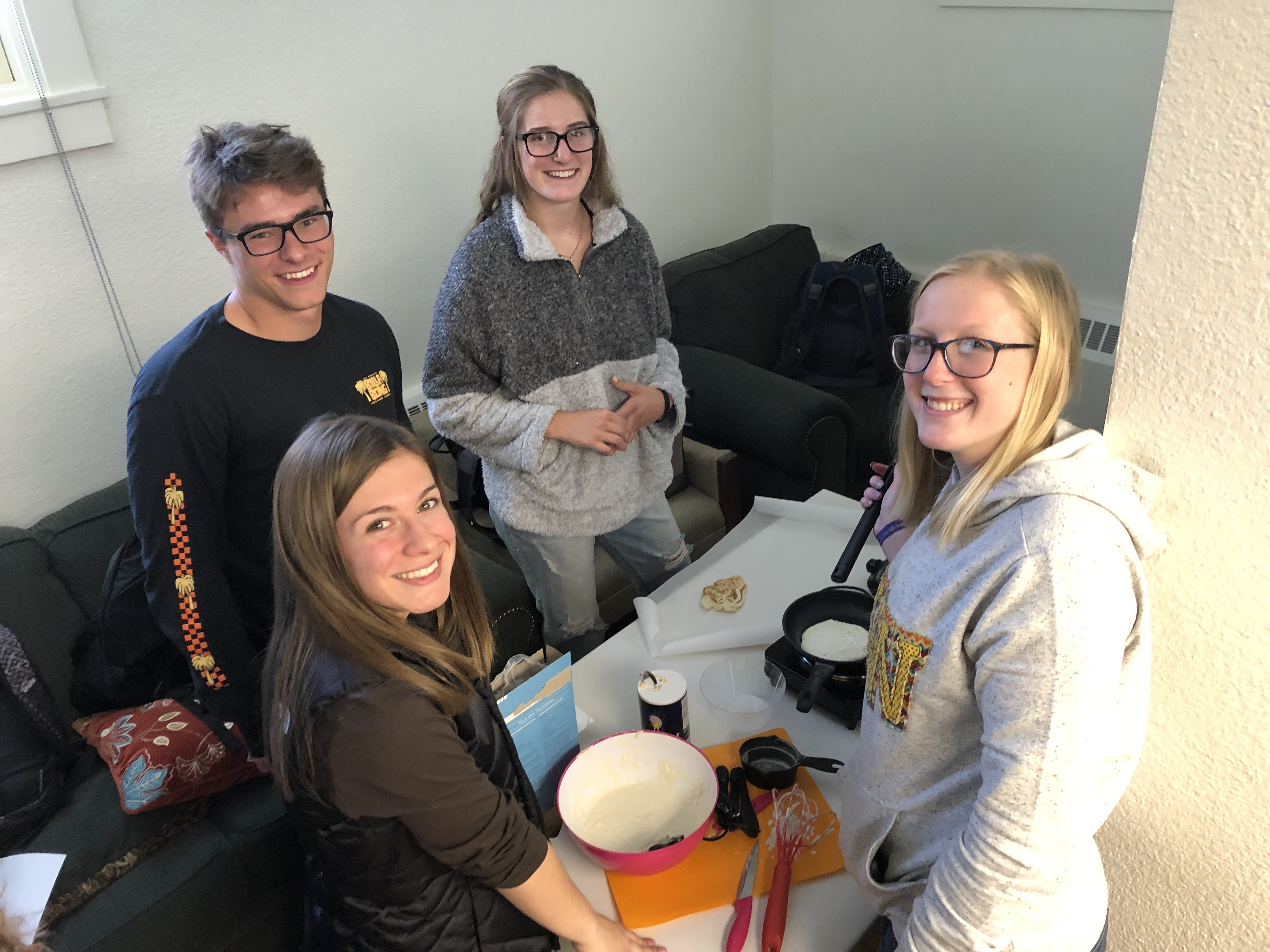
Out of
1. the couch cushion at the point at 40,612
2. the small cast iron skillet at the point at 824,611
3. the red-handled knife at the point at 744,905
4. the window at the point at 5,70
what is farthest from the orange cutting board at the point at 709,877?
the window at the point at 5,70

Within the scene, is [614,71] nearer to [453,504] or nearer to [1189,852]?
[453,504]

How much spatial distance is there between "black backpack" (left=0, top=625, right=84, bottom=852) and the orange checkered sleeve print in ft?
1.93

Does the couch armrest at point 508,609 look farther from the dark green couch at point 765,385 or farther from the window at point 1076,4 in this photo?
the window at point 1076,4

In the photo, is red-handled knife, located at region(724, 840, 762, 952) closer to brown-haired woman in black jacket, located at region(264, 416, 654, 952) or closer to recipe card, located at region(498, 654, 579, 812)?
brown-haired woman in black jacket, located at region(264, 416, 654, 952)

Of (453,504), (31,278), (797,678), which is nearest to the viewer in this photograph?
(797,678)

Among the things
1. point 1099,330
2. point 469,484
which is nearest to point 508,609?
point 469,484

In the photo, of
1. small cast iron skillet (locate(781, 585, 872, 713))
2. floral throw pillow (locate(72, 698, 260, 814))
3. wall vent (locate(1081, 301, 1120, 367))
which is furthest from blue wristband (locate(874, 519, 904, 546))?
wall vent (locate(1081, 301, 1120, 367))

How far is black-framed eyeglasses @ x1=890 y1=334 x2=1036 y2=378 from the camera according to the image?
2.77 ft

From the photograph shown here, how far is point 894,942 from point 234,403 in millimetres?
1148

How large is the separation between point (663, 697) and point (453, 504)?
1347 mm

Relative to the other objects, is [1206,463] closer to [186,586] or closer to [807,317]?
[186,586]

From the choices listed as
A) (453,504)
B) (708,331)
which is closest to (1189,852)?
(453,504)

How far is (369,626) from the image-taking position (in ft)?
3.22

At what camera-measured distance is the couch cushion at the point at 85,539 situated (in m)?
1.88
